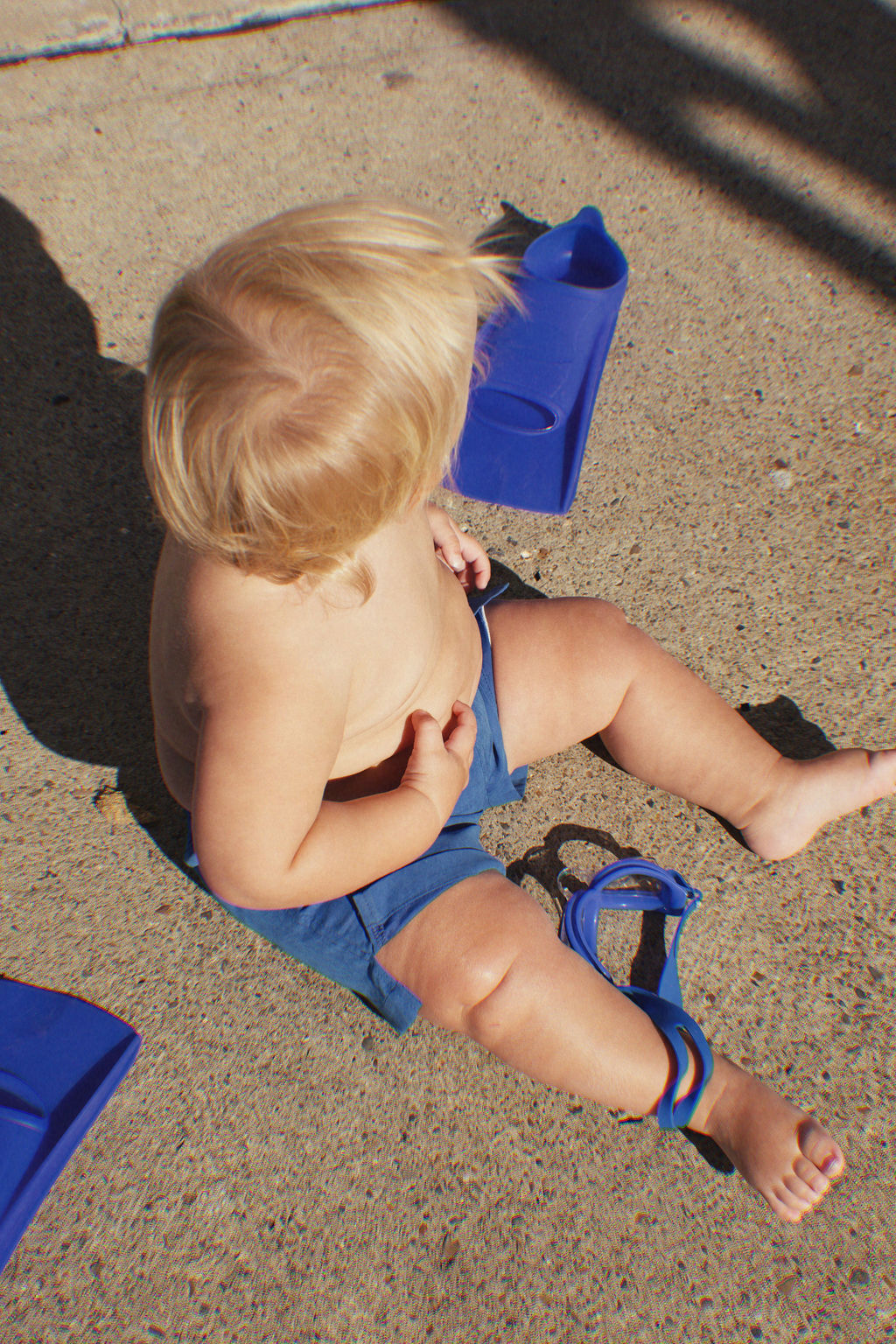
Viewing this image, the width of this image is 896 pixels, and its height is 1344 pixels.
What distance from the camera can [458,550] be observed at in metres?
1.47

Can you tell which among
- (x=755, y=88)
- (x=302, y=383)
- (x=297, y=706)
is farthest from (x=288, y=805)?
(x=755, y=88)

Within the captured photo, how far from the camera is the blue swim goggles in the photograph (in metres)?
1.25

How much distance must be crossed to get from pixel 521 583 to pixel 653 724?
0.45 m

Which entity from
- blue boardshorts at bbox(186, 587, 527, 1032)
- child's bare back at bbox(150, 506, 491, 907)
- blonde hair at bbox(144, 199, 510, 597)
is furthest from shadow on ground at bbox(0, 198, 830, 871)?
blonde hair at bbox(144, 199, 510, 597)

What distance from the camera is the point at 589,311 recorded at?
6.00ft

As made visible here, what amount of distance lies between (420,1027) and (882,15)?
2956 millimetres

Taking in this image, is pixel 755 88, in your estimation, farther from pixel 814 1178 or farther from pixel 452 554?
pixel 814 1178

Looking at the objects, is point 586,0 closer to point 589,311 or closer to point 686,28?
point 686,28

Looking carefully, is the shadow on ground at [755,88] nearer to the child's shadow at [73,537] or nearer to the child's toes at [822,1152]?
the child's shadow at [73,537]

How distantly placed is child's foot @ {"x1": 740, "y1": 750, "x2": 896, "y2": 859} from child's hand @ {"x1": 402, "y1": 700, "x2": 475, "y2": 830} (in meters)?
0.50

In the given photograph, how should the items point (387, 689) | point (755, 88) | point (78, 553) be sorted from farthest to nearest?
point (755, 88)
point (78, 553)
point (387, 689)

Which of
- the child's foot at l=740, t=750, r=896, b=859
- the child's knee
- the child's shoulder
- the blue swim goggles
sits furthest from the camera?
the child's foot at l=740, t=750, r=896, b=859

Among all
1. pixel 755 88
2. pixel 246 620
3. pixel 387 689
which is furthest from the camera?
pixel 755 88

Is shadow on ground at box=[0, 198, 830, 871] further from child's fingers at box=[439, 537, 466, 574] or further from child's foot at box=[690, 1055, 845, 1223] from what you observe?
child's foot at box=[690, 1055, 845, 1223]
